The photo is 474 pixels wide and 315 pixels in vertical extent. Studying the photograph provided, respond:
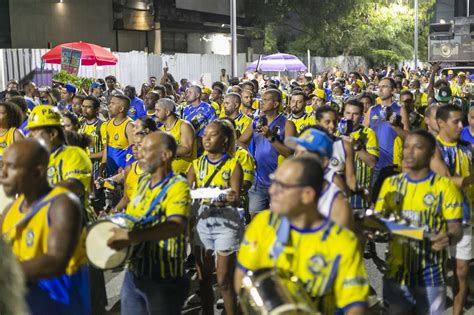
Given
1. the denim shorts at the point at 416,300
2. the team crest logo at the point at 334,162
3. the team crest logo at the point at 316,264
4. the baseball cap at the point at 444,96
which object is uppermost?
the baseball cap at the point at 444,96

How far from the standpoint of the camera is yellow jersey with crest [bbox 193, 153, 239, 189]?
6.06m

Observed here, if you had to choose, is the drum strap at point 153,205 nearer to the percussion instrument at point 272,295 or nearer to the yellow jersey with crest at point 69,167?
the yellow jersey with crest at point 69,167

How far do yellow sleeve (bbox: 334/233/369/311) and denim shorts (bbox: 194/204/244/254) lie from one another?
104 inches

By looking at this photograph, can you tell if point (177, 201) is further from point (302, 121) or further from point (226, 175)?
point (302, 121)

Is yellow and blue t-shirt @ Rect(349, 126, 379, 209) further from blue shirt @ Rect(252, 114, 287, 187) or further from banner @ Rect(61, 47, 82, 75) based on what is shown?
banner @ Rect(61, 47, 82, 75)

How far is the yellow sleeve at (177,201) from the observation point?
4555 mm

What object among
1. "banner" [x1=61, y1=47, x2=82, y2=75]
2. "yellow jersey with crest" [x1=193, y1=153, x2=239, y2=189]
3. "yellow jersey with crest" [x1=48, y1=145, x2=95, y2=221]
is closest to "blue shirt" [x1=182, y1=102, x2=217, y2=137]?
"yellow jersey with crest" [x1=193, y1=153, x2=239, y2=189]

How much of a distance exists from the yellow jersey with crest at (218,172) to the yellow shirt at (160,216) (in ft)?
4.03

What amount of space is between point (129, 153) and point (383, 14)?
40170 millimetres

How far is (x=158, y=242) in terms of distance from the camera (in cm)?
479

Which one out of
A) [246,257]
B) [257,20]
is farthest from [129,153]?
[257,20]

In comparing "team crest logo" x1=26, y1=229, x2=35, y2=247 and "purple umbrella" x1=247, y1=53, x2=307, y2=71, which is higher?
"purple umbrella" x1=247, y1=53, x2=307, y2=71

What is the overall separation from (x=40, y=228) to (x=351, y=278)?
5.36ft

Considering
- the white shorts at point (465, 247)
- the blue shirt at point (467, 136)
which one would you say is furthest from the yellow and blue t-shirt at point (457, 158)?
the blue shirt at point (467, 136)
